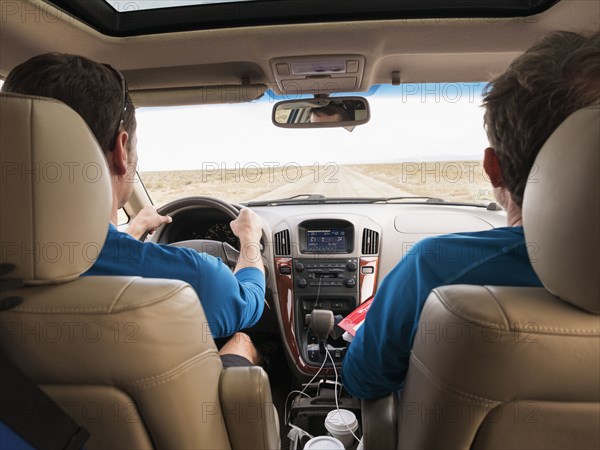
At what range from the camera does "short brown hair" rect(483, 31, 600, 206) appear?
1101 mm

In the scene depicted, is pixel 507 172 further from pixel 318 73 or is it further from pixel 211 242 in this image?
pixel 211 242

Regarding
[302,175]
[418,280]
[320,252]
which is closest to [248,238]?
[320,252]

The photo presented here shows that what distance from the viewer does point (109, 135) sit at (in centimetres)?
153

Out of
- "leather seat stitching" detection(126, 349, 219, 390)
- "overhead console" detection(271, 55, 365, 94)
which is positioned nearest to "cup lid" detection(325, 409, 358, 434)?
"leather seat stitching" detection(126, 349, 219, 390)

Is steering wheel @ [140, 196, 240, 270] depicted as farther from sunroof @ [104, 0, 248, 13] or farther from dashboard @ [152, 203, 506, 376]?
sunroof @ [104, 0, 248, 13]

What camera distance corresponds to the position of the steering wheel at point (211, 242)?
105 inches

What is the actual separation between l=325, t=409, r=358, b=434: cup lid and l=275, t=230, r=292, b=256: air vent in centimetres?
109

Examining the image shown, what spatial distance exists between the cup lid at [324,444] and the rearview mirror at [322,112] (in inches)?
77.2

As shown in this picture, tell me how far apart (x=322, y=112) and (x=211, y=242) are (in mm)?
1149

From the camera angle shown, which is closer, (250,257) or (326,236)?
(250,257)

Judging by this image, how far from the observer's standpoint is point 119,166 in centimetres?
161

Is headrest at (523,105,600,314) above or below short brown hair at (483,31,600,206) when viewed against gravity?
below

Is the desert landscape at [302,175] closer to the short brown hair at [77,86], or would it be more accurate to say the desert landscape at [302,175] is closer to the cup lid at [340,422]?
the short brown hair at [77,86]

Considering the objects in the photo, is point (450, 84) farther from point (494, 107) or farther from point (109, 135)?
point (109, 135)
